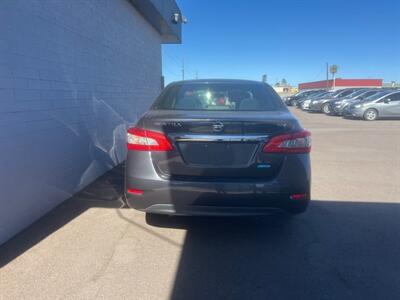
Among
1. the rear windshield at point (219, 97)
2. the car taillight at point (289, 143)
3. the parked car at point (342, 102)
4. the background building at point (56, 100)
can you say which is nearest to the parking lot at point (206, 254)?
the background building at point (56, 100)

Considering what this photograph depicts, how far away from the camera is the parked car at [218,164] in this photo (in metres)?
3.10

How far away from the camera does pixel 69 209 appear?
179 inches

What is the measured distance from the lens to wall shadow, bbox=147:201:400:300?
2.80 meters

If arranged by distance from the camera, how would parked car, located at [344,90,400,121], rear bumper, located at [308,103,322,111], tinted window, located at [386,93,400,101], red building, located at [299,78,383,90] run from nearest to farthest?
parked car, located at [344,90,400,121] < tinted window, located at [386,93,400,101] < rear bumper, located at [308,103,322,111] < red building, located at [299,78,383,90]

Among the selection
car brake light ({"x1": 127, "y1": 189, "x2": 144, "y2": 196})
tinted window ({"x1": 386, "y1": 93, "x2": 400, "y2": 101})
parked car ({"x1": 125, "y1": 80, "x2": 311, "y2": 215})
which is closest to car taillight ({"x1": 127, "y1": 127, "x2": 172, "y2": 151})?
parked car ({"x1": 125, "y1": 80, "x2": 311, "y2": 215})

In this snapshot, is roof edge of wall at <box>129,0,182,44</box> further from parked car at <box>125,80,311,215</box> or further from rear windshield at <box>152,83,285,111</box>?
parked car at <box>125,80,311,215</box>

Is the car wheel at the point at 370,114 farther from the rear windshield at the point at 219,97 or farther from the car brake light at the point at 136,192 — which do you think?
the car brake light at the point at 136,192

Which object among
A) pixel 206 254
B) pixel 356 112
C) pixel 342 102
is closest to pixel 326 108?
pixel 342 102

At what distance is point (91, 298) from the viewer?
2.66m

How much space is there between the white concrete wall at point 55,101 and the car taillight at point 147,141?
4.30ft

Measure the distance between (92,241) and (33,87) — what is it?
1.87m

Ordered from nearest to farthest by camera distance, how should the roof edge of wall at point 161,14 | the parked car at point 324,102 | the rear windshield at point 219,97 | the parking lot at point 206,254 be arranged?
1. the parking lot at point 206,254
2. the rear windshield at point 219,97
3. the roof edge of wall at point 161,14
4. the parked car at point 324,102

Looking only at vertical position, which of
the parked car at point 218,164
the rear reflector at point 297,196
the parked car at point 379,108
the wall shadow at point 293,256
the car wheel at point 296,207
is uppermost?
the parked car at point 379,108

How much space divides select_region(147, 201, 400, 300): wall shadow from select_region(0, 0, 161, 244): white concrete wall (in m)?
1.48
